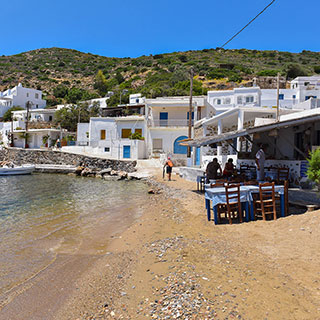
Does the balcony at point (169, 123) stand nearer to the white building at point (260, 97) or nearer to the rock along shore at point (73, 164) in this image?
the rock along shore at point (73, 164)

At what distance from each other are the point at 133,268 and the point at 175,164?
23.0 m

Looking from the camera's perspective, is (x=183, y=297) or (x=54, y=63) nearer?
(x=183, y=297)

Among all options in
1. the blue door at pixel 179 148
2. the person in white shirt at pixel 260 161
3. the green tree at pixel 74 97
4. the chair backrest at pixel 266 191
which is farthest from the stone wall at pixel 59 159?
the green tree at pixel 74 97

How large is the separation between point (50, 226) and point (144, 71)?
3105 inches

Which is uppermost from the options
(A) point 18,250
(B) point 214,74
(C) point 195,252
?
(B) point 214,74

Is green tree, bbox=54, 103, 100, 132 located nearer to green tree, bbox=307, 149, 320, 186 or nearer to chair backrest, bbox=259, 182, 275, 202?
chair backrest, bbox=259, 182, 275, 202

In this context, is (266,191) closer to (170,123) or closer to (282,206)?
(282,206)

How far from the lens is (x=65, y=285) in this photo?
16.8ft

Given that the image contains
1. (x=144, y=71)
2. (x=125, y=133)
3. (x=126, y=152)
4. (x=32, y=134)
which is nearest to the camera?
(x=126, y=152)

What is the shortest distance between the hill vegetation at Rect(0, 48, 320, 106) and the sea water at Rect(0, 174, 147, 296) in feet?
129

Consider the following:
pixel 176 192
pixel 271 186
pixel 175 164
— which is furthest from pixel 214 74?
pixel 271 186

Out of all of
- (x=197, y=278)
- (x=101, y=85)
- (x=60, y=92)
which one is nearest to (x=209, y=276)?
(x=197, y=278)

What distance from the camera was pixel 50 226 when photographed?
9297 millimetres

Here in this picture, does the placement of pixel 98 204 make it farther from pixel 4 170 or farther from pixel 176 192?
pixel 4 170
